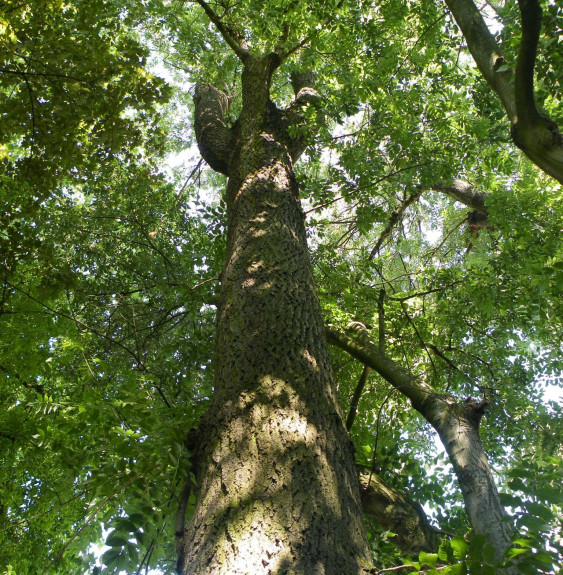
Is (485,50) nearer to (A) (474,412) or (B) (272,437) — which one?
(A) (474,412)

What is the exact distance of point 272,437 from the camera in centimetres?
192

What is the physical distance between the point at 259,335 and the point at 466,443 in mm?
2041

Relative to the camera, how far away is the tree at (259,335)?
6.10 ft

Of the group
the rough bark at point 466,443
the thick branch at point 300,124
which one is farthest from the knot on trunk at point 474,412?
the thick branch at point 300,124

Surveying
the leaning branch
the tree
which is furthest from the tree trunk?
the leaning branch

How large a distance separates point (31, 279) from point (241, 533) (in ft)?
11.3

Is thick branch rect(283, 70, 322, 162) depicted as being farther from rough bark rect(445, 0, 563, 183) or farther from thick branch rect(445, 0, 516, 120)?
rough bark rect(445, 0, 563, 183)

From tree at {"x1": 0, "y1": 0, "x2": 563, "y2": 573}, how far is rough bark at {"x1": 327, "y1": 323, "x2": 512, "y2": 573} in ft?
0.06

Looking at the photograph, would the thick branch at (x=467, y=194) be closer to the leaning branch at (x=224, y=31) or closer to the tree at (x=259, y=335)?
the tree at (x=259, y=335)

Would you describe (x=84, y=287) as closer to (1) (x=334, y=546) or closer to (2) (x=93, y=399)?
(2) (x=93, y=399)

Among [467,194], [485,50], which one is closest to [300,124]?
[485,50]

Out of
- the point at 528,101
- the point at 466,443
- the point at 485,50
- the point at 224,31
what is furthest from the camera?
the point at 224,31

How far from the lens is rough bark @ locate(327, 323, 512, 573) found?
9.91ft

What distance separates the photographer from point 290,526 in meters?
1.61
